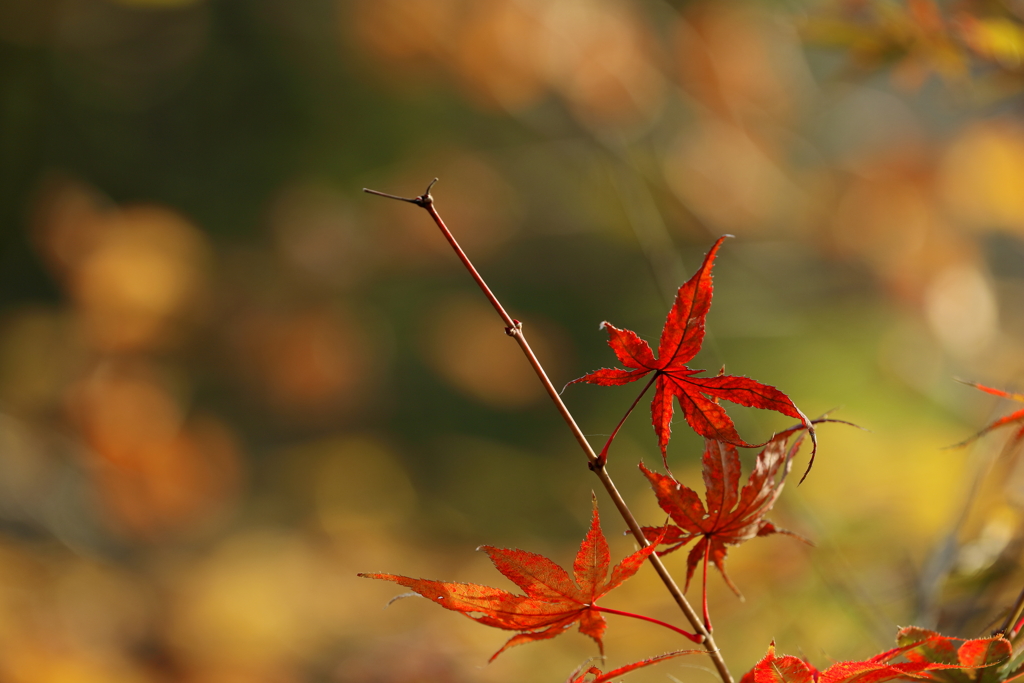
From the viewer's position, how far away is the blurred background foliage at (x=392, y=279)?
6.52 ft

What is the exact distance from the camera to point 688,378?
10.9 inches

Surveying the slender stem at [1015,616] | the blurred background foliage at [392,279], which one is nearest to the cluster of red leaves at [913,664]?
the slender stem at [1015,616]

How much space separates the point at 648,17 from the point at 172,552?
9.39 ft

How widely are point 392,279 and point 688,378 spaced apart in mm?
2806

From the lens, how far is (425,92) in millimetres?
3133

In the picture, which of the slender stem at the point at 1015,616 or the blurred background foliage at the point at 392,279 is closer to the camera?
the slender stem at the point at 1015,616

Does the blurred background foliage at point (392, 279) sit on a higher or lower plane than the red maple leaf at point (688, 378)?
lower

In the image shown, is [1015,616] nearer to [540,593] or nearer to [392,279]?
[540,593]

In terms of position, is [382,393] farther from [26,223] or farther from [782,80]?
[782,80]

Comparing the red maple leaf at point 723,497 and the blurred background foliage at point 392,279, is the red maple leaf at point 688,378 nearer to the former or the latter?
the red maple leaf at point 723,497

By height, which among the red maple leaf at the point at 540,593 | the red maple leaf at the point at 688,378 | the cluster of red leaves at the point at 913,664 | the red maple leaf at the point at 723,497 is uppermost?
the red maple leaf at the point at 688,378

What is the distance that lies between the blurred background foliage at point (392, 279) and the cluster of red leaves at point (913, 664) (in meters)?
1.44

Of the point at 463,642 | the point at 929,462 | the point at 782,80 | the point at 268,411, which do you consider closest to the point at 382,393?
the point at 268,411

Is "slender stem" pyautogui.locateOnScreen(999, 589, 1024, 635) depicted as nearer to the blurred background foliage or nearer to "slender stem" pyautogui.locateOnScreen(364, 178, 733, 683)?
"slender stem" pyautogui.locateOnScreen(364, 178, 733, 683)
